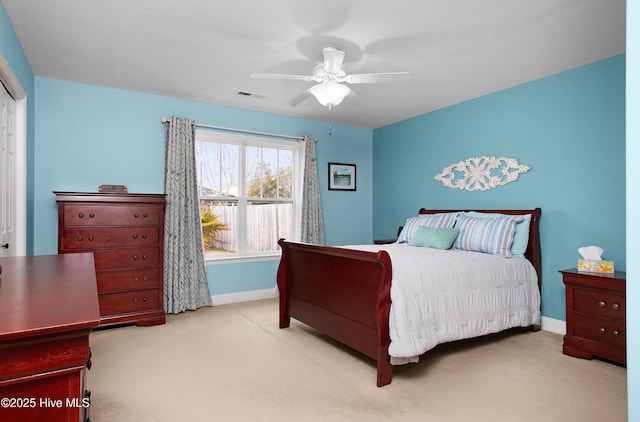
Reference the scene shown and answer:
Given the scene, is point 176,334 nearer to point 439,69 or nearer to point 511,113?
point 439,69

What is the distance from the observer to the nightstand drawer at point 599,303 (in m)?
2.73

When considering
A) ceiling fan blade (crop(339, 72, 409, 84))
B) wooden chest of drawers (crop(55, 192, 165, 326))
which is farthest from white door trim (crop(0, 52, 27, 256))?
ceiling fan blade (crop(339, 72, 409, 84))

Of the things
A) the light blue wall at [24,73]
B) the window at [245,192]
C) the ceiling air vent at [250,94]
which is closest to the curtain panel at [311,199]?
the window at [245,192]

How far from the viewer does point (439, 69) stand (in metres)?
3.46

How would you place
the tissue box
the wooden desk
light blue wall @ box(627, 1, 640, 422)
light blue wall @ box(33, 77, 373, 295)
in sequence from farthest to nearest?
1. light blue wall @ box(33, 77, 373, 295)
2. the tissue box
3. light blue wall @ box(627, 1, 640, 422)
4. the wooden desk

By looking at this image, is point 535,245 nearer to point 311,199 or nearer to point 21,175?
point 311,199

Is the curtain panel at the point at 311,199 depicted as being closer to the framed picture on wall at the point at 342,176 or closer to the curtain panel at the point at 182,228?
the framed picture on wall at the point at 342,176

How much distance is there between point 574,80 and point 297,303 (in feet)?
10.8

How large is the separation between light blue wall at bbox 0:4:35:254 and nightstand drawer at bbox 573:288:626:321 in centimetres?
451

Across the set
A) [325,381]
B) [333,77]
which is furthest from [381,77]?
[325,381]

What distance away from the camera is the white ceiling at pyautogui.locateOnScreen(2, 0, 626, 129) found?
Answer: 8.04ft

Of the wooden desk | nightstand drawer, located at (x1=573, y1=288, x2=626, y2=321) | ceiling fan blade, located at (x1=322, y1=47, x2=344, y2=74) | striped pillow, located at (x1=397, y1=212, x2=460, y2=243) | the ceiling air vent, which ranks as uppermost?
the ceiling air vent

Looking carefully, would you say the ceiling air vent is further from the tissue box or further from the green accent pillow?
the tissue box

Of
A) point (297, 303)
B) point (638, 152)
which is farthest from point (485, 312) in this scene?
point (638, 152)
